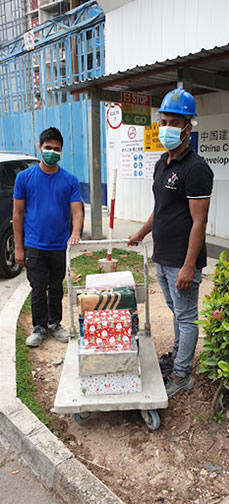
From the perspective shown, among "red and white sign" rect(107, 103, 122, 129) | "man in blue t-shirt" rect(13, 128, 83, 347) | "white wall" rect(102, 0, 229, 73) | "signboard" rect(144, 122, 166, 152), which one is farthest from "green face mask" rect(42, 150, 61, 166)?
"red and white sign" rect(107, 103, 122, 129)

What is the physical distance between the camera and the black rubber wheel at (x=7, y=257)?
607cm

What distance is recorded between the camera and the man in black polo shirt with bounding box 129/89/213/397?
7.97 ft

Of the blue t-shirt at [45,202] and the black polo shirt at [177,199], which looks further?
the blue t-shirt at [45,202]

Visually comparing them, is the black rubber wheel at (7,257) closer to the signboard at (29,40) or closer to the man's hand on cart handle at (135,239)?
the man's hand on cart handle at (135,239)

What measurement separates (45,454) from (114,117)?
9.07 m

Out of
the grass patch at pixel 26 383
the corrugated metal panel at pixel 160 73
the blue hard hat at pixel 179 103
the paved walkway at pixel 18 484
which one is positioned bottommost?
the paved walkway at pixel 18 484

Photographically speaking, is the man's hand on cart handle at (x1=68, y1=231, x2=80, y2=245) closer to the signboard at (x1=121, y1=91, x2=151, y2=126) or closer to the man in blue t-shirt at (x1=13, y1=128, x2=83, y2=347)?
the man in blue t-shirt at (x1=13, y1=128, x2=83, y2=347)

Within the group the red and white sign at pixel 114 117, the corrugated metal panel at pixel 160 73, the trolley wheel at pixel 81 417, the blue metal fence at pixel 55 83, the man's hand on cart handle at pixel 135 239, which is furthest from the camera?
the blue metal fence at pixel 55 83

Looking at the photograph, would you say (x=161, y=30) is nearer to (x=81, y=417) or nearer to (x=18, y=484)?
(x=81, y=417)

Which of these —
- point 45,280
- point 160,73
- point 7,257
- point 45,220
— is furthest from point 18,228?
point 160,73

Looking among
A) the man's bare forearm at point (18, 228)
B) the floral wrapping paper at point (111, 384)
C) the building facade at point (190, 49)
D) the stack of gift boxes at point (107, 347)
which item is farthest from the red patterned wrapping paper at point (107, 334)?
the building facade at point (190, 49)

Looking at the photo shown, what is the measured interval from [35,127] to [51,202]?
480 inches

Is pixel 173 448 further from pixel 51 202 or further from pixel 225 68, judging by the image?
pixel 225 68

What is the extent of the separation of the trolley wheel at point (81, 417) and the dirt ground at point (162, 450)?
2.4 inches
